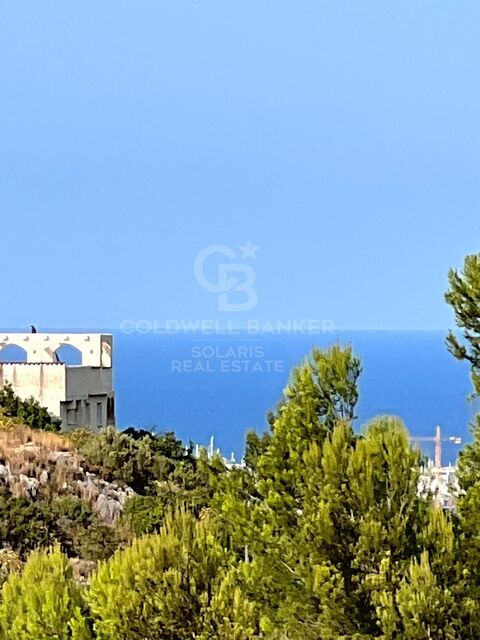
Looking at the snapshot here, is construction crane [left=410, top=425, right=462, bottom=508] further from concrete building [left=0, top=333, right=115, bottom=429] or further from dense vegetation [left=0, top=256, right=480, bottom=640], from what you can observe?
concrete building [left=0, top=333, right=115, bottom=429]

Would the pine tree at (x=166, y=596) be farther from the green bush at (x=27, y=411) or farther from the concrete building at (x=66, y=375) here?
the concrete building at (x=66, y=375)

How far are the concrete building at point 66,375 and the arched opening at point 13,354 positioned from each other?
0.06 m

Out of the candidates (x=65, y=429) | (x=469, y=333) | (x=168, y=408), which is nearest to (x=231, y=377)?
(x=168, y=408)

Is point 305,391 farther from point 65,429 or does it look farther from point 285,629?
point 65,429

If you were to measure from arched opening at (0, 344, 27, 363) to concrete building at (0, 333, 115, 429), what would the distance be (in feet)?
0.20

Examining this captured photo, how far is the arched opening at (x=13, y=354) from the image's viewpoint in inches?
997

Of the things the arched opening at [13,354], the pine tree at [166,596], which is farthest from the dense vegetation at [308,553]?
the arched opening at [13,354]

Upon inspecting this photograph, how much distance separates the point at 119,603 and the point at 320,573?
1.43 meters

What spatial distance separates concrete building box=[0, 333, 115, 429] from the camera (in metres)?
23.2

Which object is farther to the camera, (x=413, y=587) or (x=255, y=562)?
(x=255, y=562)

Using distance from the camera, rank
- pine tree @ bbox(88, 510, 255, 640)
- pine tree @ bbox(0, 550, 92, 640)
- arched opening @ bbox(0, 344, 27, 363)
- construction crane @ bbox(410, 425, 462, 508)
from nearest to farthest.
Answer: pine tree @ bbox(88, 510, 255, 640) < pine tree @ bbox(0, 550, 92, 640) < construction crane @ bbox(410, 425, 462, 508) < arched opening @ bbox(0, 344, 27, 363)

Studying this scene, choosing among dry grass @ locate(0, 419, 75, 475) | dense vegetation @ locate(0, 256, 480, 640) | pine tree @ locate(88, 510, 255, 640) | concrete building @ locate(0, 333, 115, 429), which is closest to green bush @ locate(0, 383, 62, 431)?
concrete building @ locate(0, 333, 115, 429)

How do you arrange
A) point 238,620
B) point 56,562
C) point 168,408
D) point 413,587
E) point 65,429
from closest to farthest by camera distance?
point 413,587 < point 238,620 < point 56,562 < point 65,429 < point 168,408

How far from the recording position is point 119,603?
9.09 meters
